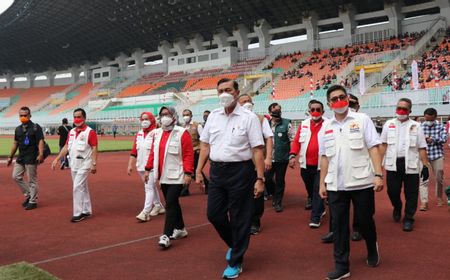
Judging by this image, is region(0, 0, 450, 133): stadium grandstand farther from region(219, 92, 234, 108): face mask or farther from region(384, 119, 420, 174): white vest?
region(219, 92, 234, 108): face mask

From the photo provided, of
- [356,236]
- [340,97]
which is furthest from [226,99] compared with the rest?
[356,236]

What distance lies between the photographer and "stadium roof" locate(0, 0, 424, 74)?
47.3 m

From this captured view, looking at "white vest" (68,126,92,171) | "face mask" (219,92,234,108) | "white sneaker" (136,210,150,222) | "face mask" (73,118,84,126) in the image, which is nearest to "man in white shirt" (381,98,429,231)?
"face mask" (219,92,234,108)

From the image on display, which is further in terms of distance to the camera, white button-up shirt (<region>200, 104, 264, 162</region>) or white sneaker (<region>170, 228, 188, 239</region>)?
white sneaker (<region>170, 228, 188, 239</region>)

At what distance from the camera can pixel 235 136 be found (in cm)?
420

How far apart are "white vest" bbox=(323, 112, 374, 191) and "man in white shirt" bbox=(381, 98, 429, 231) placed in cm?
195

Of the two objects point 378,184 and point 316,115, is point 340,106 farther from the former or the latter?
point 316,115

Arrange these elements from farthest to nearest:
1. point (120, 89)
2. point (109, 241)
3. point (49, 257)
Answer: point (120, 89) → point (109, 241) → point (49, 257)

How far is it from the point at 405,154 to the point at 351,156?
2.22m

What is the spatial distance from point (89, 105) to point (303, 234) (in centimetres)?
5584

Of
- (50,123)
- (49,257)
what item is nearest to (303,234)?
(49,257)

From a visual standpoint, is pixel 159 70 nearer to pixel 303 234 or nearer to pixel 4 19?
pixel 4 19

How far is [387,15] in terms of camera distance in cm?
4319

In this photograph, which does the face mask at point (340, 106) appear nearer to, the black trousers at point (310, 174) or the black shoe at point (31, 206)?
the black trousers at point (310, 174)
